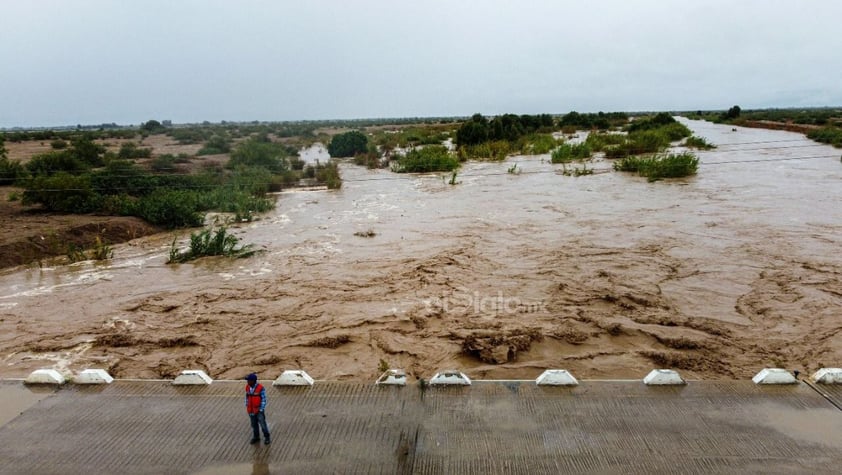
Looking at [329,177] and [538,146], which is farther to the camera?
[538,146]

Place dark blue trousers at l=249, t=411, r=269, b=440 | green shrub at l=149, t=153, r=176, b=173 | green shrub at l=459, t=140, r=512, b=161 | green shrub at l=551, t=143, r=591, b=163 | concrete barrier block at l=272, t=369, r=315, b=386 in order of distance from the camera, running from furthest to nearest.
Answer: green shrub at l=459, t=140, r=512, b=161 < green shrub at l=551, t=143, r=591, b=163 < green shrub at l=149, t=153, r=176, b=173 < concrete barrier block at l=272, t=369, r=315, b=386 < dark blue trousers at l=249, t=411, r=269, b=440

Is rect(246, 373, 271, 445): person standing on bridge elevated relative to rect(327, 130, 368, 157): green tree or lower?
lower

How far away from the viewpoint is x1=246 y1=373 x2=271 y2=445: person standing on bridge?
4227 mm

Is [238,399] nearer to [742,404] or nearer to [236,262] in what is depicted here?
[742,404]

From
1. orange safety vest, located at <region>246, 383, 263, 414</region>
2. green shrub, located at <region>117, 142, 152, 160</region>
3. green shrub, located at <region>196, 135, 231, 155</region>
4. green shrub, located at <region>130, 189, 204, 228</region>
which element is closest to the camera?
orange safety vest, located at <region>246, 383, 263, 414</region>

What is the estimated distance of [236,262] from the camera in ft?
40.8

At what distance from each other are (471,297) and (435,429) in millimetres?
4954

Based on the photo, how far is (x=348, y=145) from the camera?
3681 centimetres

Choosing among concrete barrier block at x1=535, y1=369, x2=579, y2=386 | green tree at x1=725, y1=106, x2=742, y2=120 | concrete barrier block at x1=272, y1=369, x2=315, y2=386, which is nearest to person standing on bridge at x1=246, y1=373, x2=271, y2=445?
concrete barrier block at x1=272, y1=369, x2=315, y2=386

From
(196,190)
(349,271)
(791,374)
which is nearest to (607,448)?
(791,374)

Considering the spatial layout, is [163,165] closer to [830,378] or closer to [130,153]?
[130,153]

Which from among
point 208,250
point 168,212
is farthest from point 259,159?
point 208,250

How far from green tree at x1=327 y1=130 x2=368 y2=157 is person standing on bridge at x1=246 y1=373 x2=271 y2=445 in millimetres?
32924

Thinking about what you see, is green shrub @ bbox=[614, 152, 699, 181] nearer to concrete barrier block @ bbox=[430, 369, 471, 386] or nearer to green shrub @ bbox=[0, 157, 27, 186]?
concrete barrier block @ bbox=[430, 369, 471, 386]
